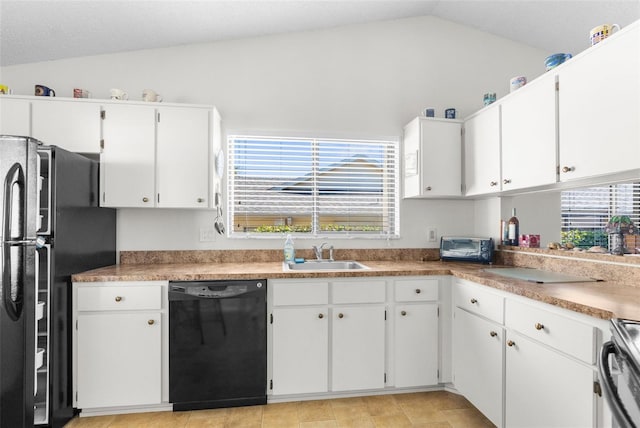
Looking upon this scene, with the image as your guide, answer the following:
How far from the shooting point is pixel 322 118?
2979mm

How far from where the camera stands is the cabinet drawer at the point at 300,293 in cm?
226

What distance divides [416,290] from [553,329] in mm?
938

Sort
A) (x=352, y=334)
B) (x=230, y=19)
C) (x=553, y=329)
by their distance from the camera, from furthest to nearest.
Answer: (x=230, y=19)
(x=352, y=334)
(x=553, y=329)

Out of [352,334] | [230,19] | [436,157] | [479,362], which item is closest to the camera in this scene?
[479,362]

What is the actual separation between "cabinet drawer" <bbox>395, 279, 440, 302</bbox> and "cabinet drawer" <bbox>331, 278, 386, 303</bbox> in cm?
12

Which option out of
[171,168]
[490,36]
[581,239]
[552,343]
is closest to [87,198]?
[171,168]

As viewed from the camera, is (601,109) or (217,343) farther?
(217,343)

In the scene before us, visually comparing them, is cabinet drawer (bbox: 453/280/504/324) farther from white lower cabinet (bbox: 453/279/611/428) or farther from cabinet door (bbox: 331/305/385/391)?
cabinet door (bbox: 331/305/385/391)

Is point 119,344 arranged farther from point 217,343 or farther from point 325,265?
point 325,265

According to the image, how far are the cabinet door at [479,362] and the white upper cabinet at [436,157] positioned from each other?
0.99 meters

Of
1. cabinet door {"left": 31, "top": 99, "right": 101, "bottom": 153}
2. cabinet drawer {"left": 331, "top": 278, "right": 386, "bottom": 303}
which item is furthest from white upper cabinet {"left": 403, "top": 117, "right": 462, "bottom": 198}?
cabinet door {"left": 31, "top": 99, "right": 101, "bottom": 153}

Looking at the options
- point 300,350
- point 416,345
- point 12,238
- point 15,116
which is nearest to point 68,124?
point 15,116

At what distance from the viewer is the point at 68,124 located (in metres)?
2.40

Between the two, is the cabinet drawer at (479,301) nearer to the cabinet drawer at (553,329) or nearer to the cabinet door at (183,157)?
the cabinet drawer at (553,329)
